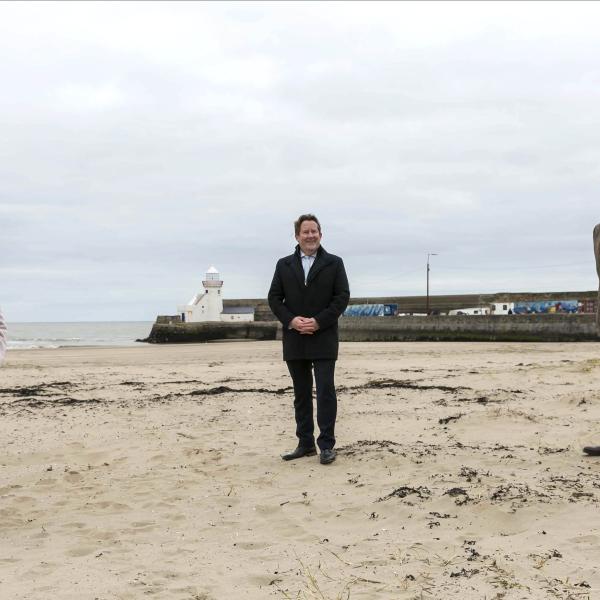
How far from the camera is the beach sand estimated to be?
277 centimetres

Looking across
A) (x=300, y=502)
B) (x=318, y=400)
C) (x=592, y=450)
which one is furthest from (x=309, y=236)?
(x=592, y=450)

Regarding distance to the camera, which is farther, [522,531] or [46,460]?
[46,460]

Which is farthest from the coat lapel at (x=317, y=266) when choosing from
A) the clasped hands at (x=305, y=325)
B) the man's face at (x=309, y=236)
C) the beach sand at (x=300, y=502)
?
the beach sand at (x=300, y=502)

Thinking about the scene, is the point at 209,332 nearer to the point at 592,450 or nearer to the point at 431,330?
the point at 431,330

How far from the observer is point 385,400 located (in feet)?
25.4

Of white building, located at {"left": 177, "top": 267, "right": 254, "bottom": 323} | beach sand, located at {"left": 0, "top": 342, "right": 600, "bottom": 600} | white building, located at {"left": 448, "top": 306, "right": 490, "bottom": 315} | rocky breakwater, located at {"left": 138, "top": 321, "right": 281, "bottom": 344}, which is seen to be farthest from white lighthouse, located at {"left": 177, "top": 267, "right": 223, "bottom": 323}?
beach sand, located at {"left": 0, "top": 342, "right": 600, "bottom": 600}

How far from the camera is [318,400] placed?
16.9ft

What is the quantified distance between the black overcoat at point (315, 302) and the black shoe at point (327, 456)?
76cm

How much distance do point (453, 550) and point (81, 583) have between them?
1.79 m

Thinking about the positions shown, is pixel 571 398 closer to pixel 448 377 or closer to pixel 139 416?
pixel 448 377

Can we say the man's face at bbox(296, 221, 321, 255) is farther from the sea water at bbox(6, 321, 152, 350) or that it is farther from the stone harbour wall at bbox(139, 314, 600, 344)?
the stone harbour wall at bbox(139, 314, 600, 344)

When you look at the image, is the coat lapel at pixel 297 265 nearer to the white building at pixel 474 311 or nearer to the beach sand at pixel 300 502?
the beach sand at pixel 300 502

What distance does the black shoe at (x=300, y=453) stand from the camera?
508cm

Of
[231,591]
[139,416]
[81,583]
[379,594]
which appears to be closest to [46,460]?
[139,416]
